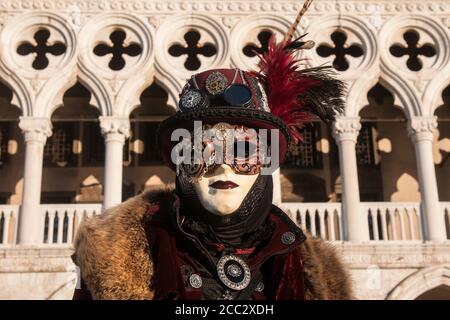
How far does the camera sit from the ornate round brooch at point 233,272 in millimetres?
2195

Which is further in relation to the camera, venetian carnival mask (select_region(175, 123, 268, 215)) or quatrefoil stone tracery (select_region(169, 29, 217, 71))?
quatrefoil stone tracery (select_region(169, 29, 217, 71))

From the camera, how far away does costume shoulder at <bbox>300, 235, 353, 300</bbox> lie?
91.3 inches

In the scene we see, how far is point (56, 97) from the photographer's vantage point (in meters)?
10.2

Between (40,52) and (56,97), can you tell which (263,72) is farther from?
(40,52)

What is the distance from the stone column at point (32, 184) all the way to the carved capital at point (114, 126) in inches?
32.8

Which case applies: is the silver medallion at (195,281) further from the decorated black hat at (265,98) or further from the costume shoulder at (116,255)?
the decorated black hat at (265,98)

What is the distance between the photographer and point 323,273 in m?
2.38

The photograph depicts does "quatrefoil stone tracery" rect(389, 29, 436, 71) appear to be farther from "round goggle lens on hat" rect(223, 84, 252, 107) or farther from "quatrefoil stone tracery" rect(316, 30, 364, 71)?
"round goggle lens on hat" rect(223, 84, 252, 107)

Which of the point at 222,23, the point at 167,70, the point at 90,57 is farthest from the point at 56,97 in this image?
the point at 222,23

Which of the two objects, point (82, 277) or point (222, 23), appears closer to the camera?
point (82, 277)

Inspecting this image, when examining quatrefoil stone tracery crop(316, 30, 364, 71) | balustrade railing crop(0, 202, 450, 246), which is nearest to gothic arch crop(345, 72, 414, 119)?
quatrefoil stone tracery crop(316, 30, 364, 71)

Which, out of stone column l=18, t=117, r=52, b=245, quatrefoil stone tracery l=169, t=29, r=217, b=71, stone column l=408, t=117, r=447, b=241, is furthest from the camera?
quatrefoil stone tracery l=169, t=29, r=217, b=71

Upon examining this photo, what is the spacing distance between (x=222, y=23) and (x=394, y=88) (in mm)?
2842

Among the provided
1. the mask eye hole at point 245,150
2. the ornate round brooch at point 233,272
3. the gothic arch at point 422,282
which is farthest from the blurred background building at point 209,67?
the ornate round brooch at point 233,272
